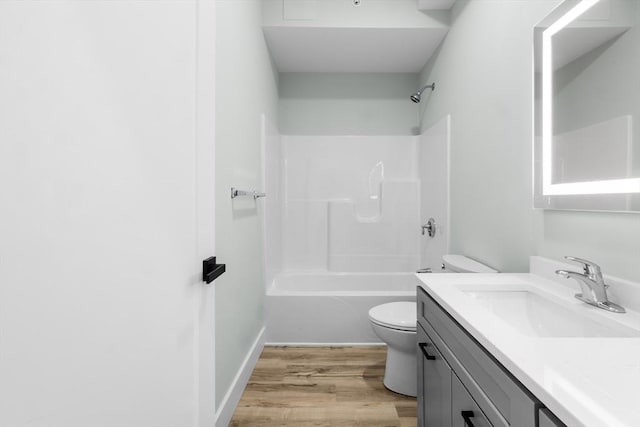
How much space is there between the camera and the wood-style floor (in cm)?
166

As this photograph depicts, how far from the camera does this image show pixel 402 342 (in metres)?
1.83

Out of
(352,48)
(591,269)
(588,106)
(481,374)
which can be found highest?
(352,48)

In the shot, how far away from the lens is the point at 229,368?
1.68 metres

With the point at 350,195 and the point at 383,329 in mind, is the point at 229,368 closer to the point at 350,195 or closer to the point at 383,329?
the point at 383,329

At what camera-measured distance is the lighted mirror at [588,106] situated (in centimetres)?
93

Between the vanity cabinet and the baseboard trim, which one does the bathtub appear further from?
the vanity cabinet

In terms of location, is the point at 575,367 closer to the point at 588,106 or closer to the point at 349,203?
the point at 588,106

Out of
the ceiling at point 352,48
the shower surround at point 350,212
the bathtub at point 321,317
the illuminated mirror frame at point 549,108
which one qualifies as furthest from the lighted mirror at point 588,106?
the shower surround at point 350,212

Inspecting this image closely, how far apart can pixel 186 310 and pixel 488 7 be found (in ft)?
6.90

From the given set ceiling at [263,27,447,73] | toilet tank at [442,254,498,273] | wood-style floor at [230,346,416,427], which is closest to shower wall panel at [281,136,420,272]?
ceiling at [263,27,447,73]

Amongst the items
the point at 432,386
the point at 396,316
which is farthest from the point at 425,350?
the point at 396,316

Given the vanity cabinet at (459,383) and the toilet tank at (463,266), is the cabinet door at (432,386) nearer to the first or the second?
the vanity cabinet at (459,383)

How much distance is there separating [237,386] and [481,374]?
142cm

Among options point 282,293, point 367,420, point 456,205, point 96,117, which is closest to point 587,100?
point 456,205
